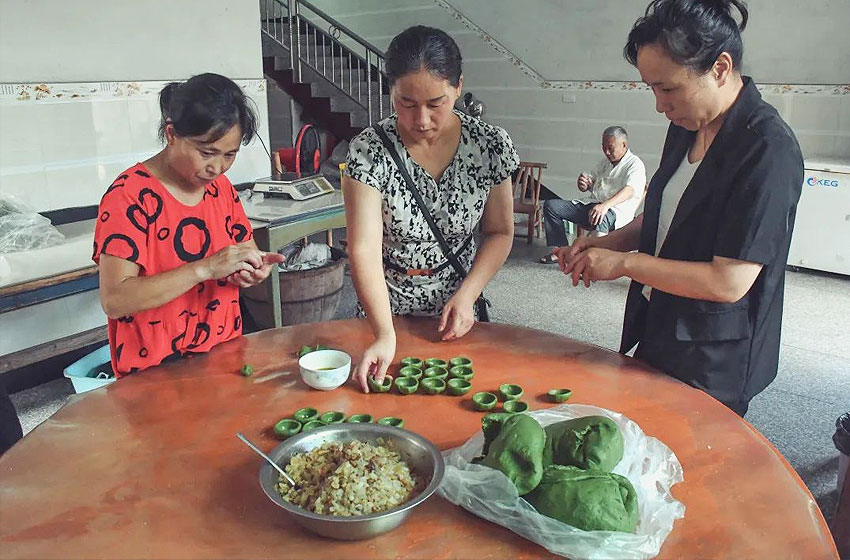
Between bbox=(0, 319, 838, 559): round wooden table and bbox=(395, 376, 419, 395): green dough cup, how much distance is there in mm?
20

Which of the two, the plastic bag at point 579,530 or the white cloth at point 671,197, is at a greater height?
the white cloth at point 671,197

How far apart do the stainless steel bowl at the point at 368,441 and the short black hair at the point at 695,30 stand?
928 millimetres

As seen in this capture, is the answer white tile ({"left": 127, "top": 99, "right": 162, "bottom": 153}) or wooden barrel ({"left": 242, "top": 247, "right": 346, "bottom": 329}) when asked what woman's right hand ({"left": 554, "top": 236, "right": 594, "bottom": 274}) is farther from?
white tile ({"left": 127, "top": 99, "right": 162, "bottom": 153})

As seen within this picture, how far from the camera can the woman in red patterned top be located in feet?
5.02

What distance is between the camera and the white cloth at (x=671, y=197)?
1.57m

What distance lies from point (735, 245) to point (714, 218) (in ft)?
0.32

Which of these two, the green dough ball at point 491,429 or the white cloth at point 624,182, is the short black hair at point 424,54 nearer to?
the green dough ball at point 491,429

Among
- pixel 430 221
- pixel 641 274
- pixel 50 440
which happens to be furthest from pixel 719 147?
pixel 50 440

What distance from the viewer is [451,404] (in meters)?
1.38

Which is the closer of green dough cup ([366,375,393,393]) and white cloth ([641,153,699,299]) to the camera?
green dough cup ([366,375,393,393])

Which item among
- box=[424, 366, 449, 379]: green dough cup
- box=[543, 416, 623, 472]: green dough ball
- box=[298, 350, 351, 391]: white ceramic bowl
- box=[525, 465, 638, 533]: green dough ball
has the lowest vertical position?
box=[424, 366, 449, 379]: green dough cup

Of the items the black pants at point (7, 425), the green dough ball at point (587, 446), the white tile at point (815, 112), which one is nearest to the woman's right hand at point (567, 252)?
the green dough ball at point (587, 446)

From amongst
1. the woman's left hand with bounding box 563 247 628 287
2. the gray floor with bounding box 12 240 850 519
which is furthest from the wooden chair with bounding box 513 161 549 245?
the woman's left hand with bounding box 563 247 628 287

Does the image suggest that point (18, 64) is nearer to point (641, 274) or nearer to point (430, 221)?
point (430, 221)
